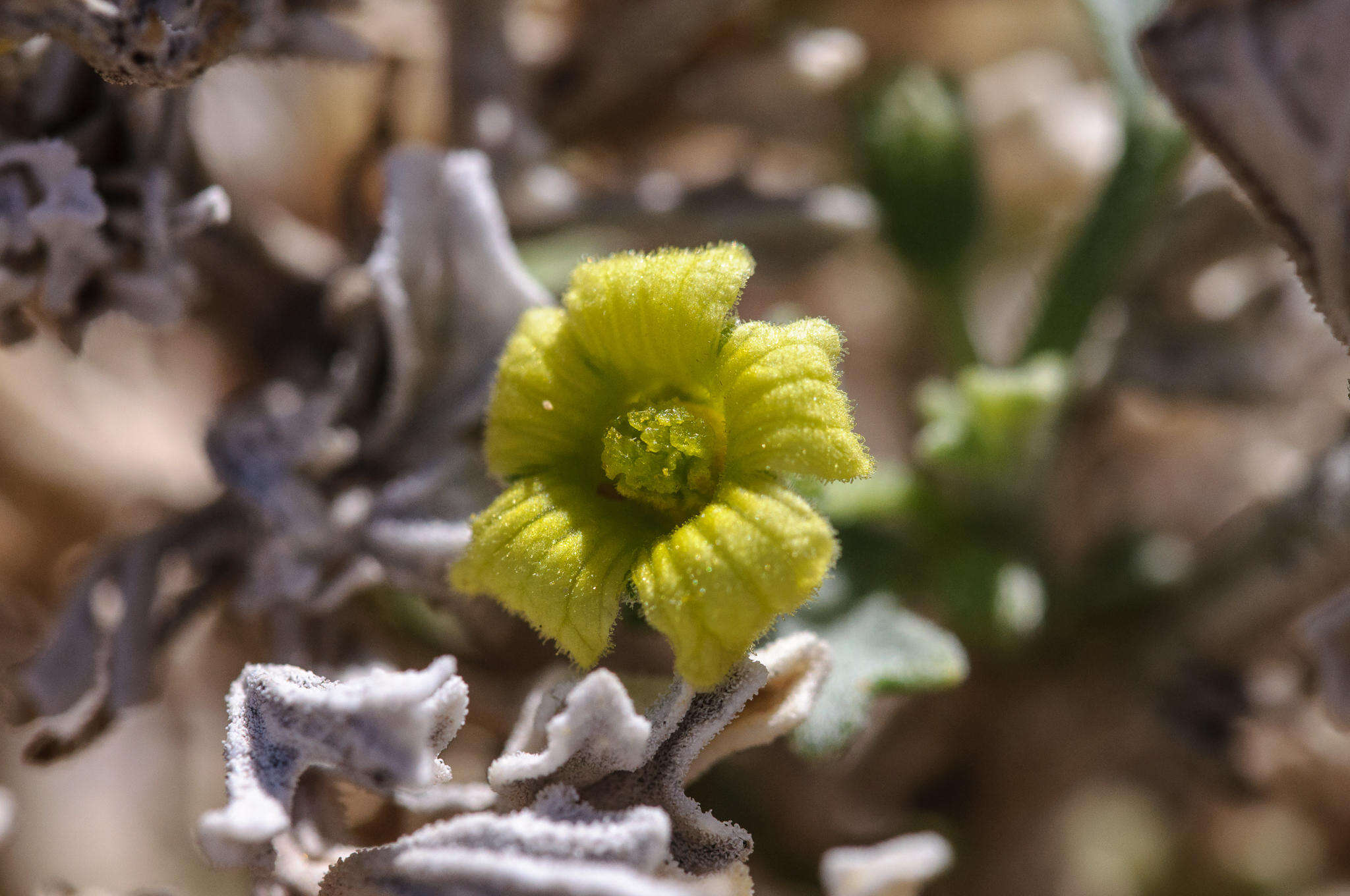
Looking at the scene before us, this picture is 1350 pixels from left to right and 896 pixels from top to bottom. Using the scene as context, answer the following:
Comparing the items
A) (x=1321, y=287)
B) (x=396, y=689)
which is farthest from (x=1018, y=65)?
(x=396, y=689)

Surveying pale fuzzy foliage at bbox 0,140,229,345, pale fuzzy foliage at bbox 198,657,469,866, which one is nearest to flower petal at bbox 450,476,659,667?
pale fuzzy foliage at bbox 198,657,469,866

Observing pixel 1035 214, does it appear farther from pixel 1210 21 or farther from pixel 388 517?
pixel 388 517

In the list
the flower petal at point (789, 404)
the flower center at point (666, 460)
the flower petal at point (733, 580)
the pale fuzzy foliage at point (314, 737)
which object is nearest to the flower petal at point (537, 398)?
the flower center at point (666, 460)

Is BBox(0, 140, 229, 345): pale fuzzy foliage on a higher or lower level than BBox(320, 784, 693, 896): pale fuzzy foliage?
higher

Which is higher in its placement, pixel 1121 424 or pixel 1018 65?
pixel 1018 65

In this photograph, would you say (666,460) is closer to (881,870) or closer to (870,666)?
(870,666)

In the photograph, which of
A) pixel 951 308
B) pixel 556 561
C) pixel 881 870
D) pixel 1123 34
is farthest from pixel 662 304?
pixel 1123 34

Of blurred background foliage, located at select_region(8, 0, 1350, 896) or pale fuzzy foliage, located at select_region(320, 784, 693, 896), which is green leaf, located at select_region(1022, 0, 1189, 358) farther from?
pale fuzzy foliage, located at select_region(320, 784, 693, 896)

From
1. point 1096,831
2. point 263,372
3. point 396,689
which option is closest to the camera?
point 396,689
